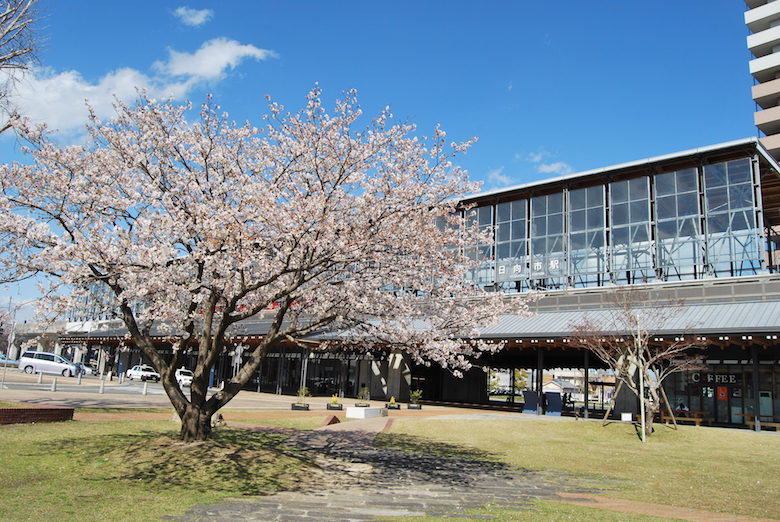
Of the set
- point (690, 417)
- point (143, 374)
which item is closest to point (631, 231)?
point (690, 417)

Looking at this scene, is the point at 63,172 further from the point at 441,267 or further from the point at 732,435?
the point at 732,435

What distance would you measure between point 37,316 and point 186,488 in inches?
195

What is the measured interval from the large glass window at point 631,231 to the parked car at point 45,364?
4510 centimetres

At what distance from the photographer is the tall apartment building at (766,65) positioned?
6481 centimetres

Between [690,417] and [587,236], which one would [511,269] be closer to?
[587,236]

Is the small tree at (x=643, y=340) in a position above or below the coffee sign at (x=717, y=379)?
above

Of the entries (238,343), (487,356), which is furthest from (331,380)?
(487,356)

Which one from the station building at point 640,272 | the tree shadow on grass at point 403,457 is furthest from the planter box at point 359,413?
the station building at point 640,272

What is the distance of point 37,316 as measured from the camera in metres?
11.9

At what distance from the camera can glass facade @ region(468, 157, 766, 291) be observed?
117 feet

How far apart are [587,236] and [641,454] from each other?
78.2ft

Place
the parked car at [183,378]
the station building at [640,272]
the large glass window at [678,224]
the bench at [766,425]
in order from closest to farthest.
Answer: the bench at [766,425], the station building at [640,272], the large glass window at [678,224], the parked car at [183,378]

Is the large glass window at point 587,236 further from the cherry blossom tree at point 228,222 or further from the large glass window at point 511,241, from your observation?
the cherry blossom tree at point 228,222

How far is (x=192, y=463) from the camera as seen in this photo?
11.6m
